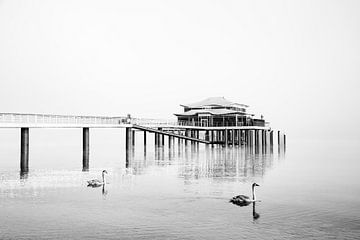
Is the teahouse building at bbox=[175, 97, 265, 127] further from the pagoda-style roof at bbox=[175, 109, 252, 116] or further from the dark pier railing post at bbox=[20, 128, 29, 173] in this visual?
the dark pier railing post at bbox=[20, 128, 29, 173]

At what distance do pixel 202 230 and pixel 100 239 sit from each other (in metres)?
4.18

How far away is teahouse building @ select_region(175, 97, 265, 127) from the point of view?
82375 millimetres

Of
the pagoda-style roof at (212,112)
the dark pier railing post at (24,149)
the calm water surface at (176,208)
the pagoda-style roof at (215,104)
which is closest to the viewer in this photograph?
the calm water surface at (176,208)

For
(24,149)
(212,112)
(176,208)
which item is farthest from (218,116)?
(176,208)

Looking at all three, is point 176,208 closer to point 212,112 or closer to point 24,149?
point 24,149

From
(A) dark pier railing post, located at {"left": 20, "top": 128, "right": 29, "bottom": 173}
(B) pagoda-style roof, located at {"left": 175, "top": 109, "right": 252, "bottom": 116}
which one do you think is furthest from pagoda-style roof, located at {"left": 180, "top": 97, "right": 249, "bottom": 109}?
(A) dark pier railing post, located at {"left": 20, "top": 128, "right": 29, "bottom": 173}

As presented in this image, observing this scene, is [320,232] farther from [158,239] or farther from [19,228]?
[19,228]

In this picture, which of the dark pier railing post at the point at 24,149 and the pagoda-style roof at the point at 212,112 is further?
the pagoda-style roof at the point at 212,112

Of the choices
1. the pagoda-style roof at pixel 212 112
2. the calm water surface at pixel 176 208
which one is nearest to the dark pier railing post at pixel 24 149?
the calm water surface at pixel 176 208

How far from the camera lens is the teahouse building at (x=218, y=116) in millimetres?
82375

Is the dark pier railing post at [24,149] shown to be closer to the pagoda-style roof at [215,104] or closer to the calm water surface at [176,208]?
the calm water surface at [176,208]

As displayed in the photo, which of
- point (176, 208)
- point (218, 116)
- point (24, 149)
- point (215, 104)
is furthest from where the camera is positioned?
point (215, 104)

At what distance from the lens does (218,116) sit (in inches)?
3310

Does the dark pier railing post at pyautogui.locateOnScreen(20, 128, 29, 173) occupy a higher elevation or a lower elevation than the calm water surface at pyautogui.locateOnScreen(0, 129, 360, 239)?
higher
